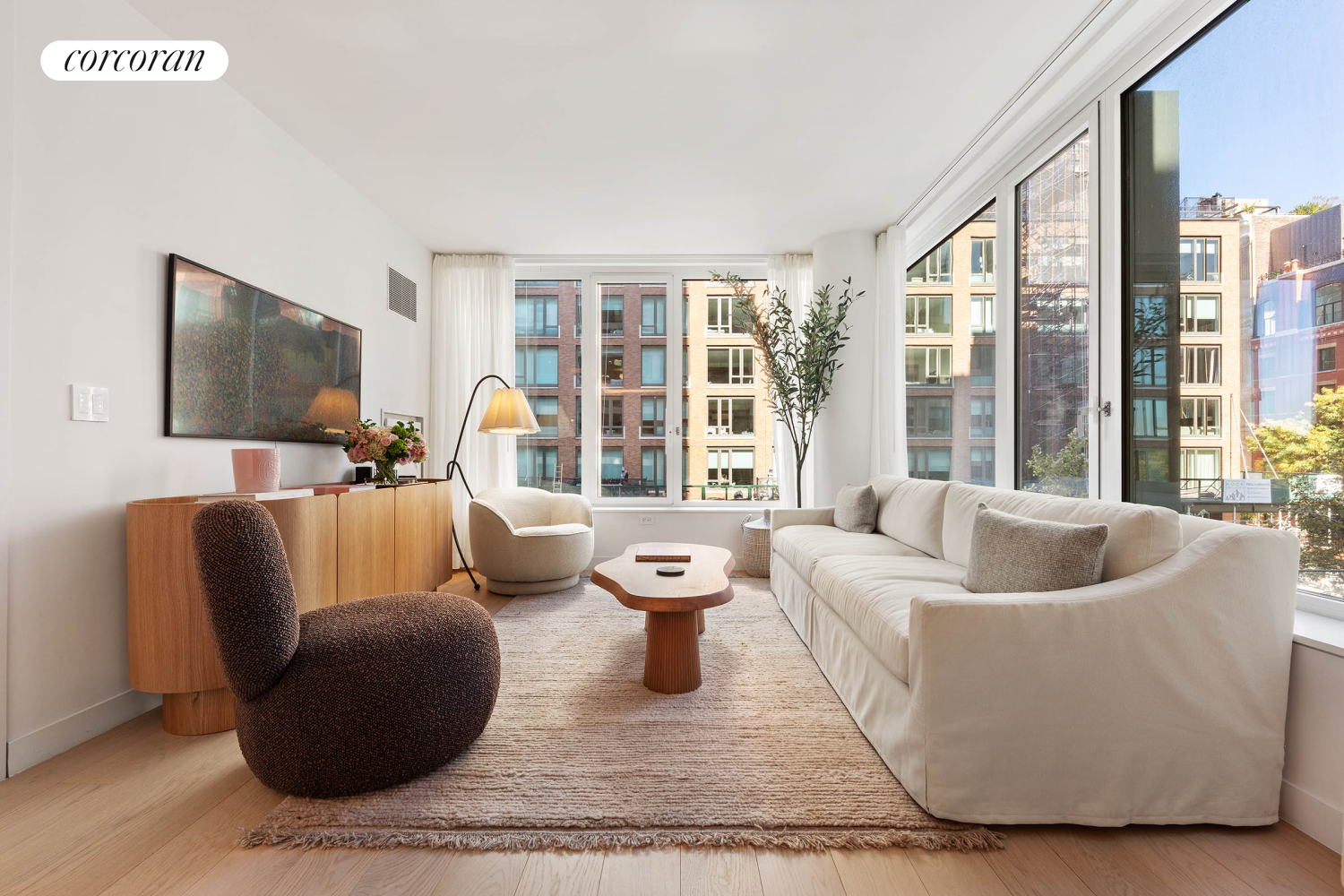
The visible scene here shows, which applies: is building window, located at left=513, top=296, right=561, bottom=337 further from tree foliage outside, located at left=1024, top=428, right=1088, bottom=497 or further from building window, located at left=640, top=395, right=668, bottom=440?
tree foliage outside, located at left=1024, top=428, right=1088, bottom=497

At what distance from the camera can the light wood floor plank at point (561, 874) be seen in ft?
4.53

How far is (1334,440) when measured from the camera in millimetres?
1783

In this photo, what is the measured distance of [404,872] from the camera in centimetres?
145

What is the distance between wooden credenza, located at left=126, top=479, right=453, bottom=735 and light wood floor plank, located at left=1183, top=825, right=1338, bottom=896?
284cm

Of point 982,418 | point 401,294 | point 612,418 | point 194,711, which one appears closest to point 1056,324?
point 982,418

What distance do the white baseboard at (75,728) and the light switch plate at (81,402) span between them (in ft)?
3.32

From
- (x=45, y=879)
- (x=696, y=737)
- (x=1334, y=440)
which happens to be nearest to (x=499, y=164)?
(x=696, y=737)

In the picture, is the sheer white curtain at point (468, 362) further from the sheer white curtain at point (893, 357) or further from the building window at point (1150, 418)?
the building window at point (1150, 418)

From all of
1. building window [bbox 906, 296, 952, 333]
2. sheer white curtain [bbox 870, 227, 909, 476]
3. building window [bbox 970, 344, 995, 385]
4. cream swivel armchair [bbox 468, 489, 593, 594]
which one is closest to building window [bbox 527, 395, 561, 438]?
cream swivel armchair [bbox 468, 489, 593, 594]

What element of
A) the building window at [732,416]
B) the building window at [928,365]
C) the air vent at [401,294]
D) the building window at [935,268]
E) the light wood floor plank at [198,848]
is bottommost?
the light wood floor plank at [198,848]

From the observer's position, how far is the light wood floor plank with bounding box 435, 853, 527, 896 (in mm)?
1381

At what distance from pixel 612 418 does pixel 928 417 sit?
2552 millimetres

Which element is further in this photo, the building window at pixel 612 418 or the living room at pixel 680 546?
the building window at pixel 612 418

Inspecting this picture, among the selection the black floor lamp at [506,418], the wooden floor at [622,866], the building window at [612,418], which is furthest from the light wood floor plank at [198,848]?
the building window at [612,418]
